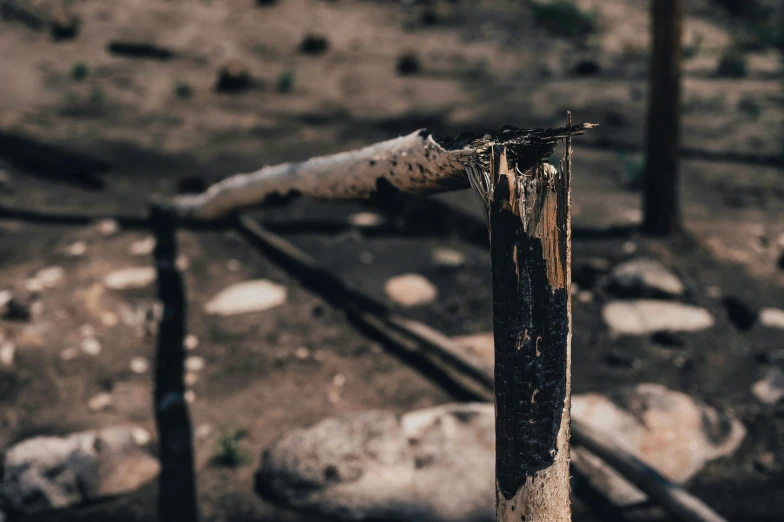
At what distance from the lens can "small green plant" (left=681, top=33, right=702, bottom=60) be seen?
32.5 ft

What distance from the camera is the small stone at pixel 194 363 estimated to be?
3555mm

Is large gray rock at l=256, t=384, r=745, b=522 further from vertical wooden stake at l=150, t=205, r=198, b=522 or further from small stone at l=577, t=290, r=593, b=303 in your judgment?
small stone at l=577, t=290, r=593, b=303

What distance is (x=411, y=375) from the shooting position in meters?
3.53

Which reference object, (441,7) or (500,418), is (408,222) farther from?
(441,7)

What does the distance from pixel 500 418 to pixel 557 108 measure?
22.8 feet

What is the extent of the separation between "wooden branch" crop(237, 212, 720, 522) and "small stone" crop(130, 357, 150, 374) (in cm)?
111

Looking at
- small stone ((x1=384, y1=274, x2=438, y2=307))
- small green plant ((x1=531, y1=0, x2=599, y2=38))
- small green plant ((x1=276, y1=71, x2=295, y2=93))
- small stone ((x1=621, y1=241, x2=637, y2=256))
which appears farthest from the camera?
small green plant ((x1=531, y1=0, x2=599, y2=38))

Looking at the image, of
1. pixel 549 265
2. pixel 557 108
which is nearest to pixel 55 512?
pixel 549 265

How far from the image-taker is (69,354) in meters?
3.62

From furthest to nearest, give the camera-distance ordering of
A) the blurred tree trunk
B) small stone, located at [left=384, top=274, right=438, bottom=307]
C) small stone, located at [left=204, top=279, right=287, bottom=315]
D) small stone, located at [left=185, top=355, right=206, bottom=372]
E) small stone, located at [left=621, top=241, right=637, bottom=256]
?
small stone, located at [left=621, top=241, right=637, bottom=256] → the blurred tree trunk → small stone, located at [left=384, top=274, right=438, bottom=307] → small stone, located at [left=204, top=279, right=287, bottom=315] → small stone, located at [left=185, top=355, right=206, bottom=372]

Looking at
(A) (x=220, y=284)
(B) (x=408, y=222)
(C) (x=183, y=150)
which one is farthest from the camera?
(C) (x=183, y=150)

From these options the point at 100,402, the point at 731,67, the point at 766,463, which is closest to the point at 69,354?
the point at 100,402

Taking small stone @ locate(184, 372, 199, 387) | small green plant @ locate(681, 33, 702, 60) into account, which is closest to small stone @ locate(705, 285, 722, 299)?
small stone @ locate(184, 372, 199, 387)

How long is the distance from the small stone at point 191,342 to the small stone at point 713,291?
3.04m
